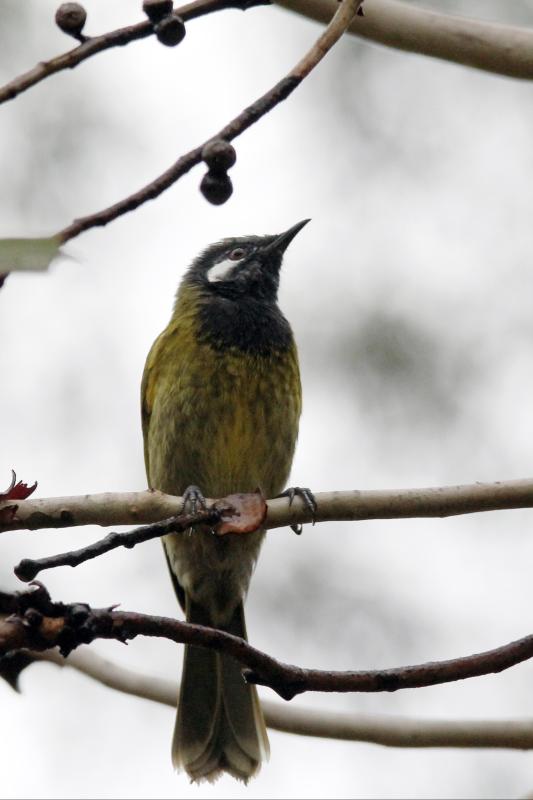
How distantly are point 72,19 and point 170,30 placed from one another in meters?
0.20

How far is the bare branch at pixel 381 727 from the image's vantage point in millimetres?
3984

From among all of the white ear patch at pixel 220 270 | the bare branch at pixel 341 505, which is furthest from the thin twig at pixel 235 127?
the white ear patch at pixel 220 270

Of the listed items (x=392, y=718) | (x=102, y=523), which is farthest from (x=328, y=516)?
(x=392, y=718)

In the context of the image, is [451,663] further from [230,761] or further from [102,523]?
[230,761]

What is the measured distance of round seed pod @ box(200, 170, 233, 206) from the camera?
7.14 ft

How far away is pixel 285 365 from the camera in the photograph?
221 inches

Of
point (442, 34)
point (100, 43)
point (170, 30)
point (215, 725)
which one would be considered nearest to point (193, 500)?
point (215, 725)

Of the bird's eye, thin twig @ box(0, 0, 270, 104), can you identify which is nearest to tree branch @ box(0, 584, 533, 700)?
thin twig @ box(0, 0, 270, 104)

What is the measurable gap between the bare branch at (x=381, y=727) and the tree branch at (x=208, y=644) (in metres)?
1.87

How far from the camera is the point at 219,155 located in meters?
2.09

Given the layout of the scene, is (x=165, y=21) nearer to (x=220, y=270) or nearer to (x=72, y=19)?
(x=72, y=19)

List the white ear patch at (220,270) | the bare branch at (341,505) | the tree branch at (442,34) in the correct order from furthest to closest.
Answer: the white ear patch at (220,270), the tree branch at (442,34), the bare branch at (341,505)

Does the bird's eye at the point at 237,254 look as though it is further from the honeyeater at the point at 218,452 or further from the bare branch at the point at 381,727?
the bare branch at the point at 381,727

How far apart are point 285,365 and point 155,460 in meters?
0.82
